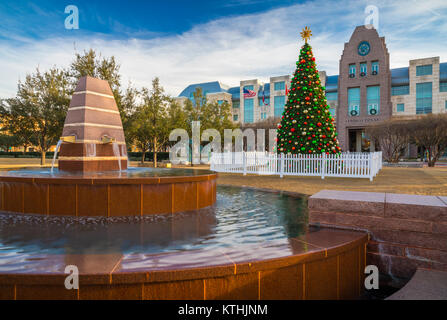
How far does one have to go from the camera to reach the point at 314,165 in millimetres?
17125

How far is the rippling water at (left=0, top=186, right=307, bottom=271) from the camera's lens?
3.38 metres

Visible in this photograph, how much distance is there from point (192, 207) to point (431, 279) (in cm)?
421

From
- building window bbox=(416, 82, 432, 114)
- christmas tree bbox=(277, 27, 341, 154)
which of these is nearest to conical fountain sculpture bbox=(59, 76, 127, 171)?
christmas tree bbox=(277, 27, 341, 154)

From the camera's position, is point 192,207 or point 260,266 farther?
point 192,207

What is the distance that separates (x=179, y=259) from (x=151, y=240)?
1.17 meters

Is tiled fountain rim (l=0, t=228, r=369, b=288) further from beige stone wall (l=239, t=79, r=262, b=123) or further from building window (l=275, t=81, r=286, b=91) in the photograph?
building window (l=275, t=81, r=286, b=91)

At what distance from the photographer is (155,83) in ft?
91.1

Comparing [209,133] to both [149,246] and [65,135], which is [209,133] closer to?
[65,135]

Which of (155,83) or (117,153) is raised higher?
(155,83)

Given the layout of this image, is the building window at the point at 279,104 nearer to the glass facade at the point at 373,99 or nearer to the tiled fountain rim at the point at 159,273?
the glass facade at the point at 373,99

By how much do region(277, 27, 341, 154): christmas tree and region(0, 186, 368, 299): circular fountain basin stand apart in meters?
13.6

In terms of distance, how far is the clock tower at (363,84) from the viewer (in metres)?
43.6
